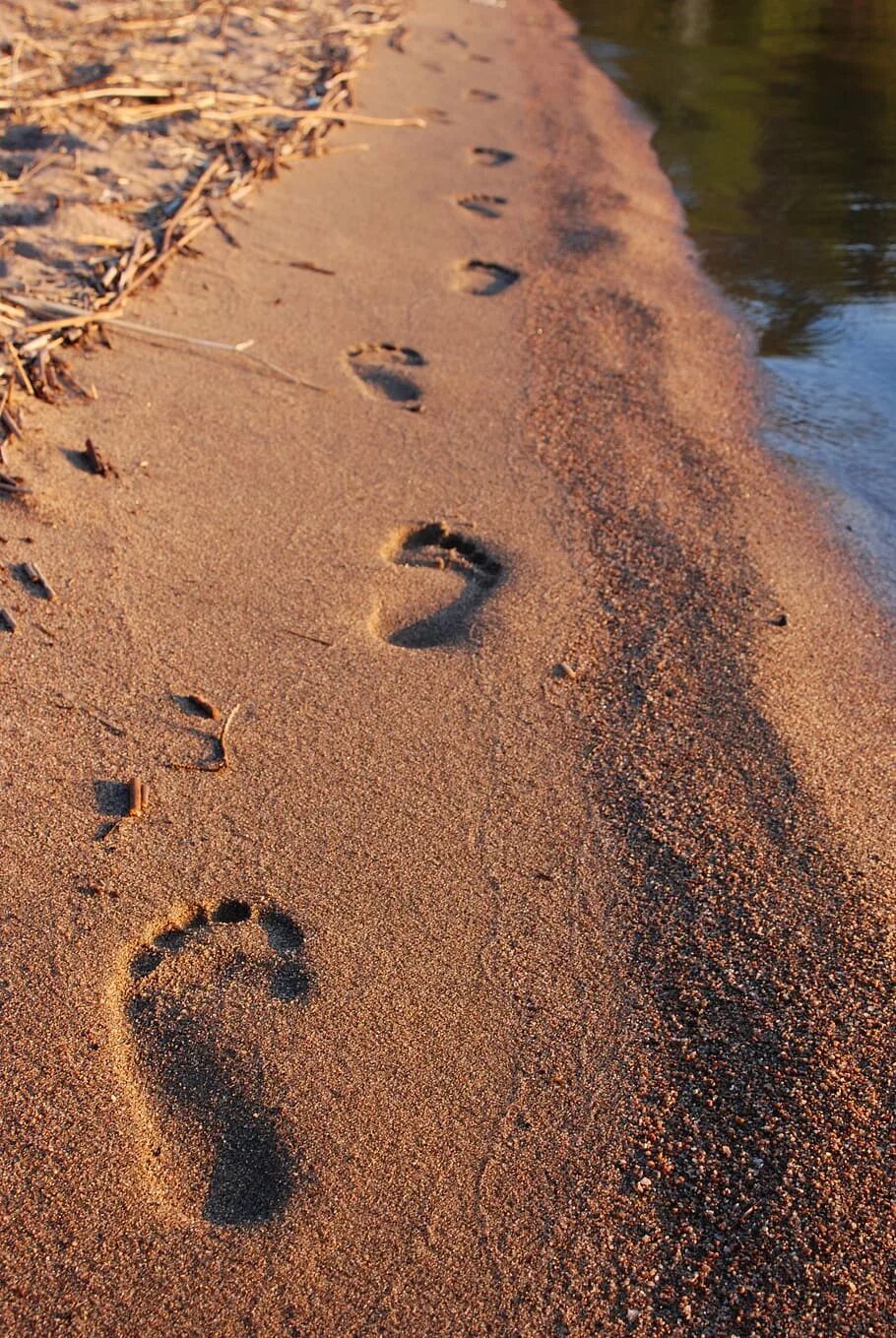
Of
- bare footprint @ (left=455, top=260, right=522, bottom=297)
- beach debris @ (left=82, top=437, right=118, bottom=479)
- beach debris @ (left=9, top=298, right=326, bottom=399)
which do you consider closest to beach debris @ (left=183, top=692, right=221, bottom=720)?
beach debris @ (left=82, top=437, right=118, bottom=479)

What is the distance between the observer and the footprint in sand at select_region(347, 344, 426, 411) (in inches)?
164

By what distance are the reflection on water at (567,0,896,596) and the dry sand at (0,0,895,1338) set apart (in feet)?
1.90

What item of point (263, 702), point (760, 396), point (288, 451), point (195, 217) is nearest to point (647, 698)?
point (263, 702)

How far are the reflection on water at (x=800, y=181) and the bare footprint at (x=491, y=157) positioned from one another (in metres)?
1.12

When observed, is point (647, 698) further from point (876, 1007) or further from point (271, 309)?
point (271, 309)

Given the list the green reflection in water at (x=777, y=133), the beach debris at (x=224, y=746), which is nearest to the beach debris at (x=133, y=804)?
the beach debris at (x=224, y=746)

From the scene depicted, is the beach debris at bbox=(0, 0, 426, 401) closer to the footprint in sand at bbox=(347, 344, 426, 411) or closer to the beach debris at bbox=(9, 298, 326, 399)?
the beach debris at bbox=(9, 298, 326, 399)

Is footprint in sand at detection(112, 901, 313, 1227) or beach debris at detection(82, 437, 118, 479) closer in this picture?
footprint in sand at detection(112, 901, 313, 1227)

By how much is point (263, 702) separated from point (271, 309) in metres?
2.35

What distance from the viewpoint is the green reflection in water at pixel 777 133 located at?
5949mm

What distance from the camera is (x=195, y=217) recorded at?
498cm

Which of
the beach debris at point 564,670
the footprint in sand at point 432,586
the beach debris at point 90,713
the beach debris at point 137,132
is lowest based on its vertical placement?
the beach debris at point 90,713

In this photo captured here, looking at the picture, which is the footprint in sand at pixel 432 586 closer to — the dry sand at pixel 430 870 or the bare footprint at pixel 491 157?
the dry sand at pixel 430 870

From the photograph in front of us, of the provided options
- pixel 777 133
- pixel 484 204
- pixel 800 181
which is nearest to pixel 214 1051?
pixel 484 204
